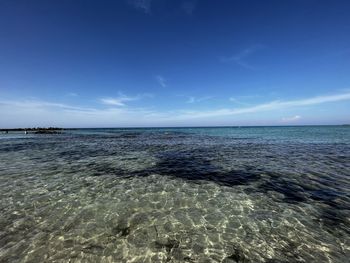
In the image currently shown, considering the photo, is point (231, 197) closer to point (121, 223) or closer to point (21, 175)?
point (121, 223)

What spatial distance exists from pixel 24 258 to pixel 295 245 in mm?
7875

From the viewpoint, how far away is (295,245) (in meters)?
6.16

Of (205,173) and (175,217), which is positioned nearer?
(175,217)

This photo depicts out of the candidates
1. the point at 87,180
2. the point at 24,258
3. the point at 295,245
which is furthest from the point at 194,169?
the point at 24,258

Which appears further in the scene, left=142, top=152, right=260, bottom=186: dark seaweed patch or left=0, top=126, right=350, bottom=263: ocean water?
left=142, top=152, right=260, bottom=186: dark seaweed patch

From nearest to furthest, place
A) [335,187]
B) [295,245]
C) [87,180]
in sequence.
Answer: [295,245] → [335,187] → [87,180]

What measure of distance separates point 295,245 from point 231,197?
392 cm

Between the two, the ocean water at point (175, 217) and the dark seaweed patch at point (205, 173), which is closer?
the ocean water at point (175, 217)

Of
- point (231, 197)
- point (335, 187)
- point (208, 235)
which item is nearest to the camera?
point (208, 235)

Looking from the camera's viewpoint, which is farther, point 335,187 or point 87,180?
point 87,180

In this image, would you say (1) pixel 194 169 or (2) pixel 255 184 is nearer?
(2) pixel 255 184

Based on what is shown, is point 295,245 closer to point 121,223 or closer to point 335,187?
point 121,223

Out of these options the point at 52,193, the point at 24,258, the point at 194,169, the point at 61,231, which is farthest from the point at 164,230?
the point at 194,169

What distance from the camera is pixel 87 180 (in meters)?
12.8
